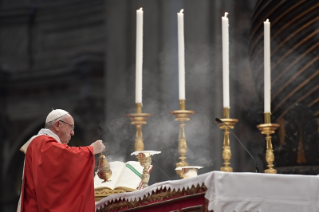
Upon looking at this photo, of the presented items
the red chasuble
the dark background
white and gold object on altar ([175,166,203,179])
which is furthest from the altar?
the dark background

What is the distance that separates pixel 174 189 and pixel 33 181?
107 centimetres

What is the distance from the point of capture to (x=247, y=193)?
293 cm

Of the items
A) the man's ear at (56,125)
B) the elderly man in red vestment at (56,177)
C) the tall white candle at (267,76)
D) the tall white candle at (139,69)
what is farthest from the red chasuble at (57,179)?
the tall white candle at (267,76)

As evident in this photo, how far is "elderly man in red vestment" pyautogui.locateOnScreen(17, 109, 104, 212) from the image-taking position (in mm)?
3695

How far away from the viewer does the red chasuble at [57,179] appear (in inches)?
145

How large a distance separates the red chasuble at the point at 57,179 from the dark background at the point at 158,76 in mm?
2719

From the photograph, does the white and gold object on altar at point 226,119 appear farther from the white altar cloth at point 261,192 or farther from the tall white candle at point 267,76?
the white altar cloth at point 261,192

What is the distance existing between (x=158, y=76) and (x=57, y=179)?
3.29 metres

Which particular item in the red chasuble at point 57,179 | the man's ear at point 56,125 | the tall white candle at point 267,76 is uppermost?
the tall white candle at point 267,76

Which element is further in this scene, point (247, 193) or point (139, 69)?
point (139, 69)

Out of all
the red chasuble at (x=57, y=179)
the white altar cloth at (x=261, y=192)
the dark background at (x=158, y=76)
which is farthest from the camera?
the dark background at (x=158, y=76)

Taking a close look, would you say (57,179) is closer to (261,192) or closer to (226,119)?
(226,119)

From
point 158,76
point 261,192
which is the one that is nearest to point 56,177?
point 261,192

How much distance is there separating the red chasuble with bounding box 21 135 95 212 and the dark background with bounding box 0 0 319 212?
8.92 feet
